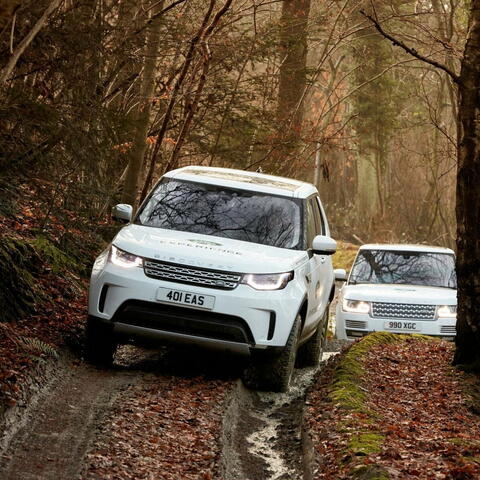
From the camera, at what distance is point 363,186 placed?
41562 mm

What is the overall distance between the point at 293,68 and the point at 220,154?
3.20 meters

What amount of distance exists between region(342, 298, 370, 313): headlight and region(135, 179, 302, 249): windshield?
585cm

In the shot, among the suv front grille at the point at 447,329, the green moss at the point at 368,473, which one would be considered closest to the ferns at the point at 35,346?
the green moss at the point at 368,473

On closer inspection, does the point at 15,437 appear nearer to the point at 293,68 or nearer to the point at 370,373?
the point at 370,373

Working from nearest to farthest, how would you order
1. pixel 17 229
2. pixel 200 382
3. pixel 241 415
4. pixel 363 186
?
pixel 241 415
pixel 200 382
pixel 17 229
pixel 363 186

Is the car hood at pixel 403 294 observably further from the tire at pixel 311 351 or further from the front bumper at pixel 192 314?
the front bumper at pixel 192 314

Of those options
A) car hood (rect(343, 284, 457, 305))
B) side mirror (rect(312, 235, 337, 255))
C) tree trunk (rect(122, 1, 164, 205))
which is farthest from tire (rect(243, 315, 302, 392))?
tree trunk (rect(122, 1, 164, 205))

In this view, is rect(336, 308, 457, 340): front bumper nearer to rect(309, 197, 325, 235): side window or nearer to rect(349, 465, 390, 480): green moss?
rect(309, 197, 325, 235): side window

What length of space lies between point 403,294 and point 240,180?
20.0ft

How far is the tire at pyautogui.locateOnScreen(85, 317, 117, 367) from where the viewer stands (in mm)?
9795

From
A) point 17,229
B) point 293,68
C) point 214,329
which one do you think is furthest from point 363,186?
point 214,329

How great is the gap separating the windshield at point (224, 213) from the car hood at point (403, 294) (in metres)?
5.80

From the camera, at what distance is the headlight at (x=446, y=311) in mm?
16531

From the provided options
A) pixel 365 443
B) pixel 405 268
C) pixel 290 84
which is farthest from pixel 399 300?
pixel 365 443
